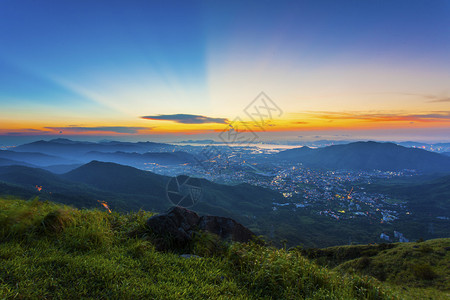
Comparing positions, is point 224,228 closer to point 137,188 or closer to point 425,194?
point 137,188

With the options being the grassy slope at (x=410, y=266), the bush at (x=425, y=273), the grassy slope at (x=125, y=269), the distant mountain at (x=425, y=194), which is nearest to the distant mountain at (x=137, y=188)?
the grassy slope at (x=410, y=266)

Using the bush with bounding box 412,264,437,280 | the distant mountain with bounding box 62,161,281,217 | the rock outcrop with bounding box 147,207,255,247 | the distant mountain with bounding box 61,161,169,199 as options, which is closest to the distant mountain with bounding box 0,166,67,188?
the distant mountain with bounding box 61,161,169,199

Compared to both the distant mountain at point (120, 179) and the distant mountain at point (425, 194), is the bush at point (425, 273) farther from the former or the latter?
the distant mountain at point (425, 194)

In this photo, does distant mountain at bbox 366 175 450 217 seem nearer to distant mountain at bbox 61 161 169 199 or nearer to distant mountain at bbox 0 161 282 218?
distant mountain at bbox 0 161 282 218

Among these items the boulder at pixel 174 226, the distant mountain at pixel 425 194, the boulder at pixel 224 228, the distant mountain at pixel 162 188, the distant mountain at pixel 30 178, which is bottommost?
the distant mountain at pixel 425 194

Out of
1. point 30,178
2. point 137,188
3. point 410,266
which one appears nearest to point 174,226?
point 410,266

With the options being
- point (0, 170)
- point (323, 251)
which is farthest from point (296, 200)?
point (0, 170)
